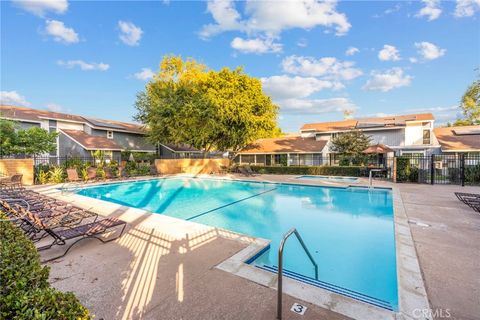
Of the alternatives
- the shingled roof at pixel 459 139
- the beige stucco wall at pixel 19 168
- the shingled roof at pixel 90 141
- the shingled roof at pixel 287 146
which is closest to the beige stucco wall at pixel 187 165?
the shingled roof at pixel 90 141

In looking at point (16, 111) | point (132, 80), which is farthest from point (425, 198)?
point (16, 111)

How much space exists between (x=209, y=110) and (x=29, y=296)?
19.7 metres

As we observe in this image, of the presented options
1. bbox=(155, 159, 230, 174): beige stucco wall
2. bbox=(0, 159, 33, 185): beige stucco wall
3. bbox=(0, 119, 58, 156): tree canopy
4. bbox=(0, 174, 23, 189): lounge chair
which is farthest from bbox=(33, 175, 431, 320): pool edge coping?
bbox=(155, 159, 230, 174): beige stucco wall

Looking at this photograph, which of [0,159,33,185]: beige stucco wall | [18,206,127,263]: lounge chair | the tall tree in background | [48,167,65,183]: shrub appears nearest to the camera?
[18,206,127,263]: lounge chair

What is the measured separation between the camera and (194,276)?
347 cm

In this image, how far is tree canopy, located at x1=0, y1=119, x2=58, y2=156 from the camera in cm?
1470

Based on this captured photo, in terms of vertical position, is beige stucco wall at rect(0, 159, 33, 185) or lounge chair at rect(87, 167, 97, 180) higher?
beige stucco wall at rect(0, 159, 33, 185)

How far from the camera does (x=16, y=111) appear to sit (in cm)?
2277

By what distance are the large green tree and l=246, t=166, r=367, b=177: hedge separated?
3.65m

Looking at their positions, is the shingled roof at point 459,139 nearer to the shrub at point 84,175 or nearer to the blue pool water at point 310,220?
the blue pool water at point 310,220

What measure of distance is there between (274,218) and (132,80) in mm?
24746

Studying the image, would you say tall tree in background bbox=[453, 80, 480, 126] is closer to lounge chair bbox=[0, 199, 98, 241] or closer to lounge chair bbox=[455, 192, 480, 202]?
lounge chair bbox=[455, 192, 480, 202]

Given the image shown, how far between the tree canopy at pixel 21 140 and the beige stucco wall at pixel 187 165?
28.2 feet

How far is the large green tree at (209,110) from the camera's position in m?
20.7
